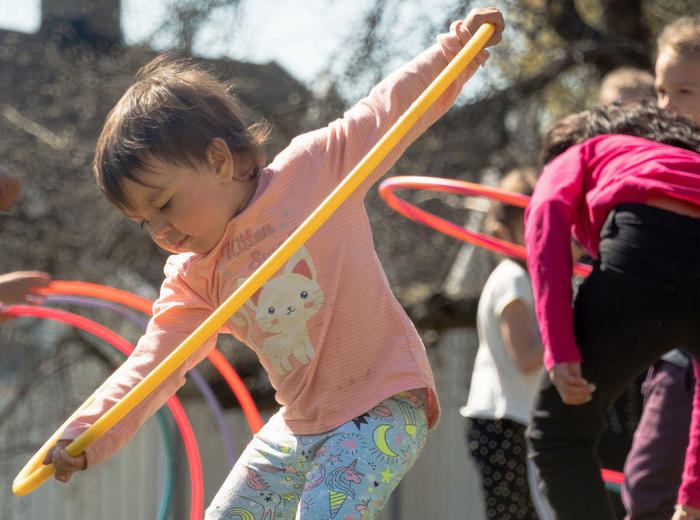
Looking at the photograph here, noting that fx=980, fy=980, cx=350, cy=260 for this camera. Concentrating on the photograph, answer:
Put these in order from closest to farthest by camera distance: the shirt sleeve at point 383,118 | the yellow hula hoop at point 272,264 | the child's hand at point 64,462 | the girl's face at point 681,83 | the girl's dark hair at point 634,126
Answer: the yellow hula hoop at point 272,264 → the child's hand at point 64,462 → the shirt sleeve at point 383,118 → the girl's dark hair at point 634,126 → the girl's face at point 681,83

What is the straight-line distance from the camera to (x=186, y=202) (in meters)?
2.62

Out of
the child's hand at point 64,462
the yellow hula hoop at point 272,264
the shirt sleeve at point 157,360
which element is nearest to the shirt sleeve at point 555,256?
the yellow hula hoop at point 272,264

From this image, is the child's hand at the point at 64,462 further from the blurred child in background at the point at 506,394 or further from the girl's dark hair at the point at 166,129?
the blurred child in background at the point at 506,394

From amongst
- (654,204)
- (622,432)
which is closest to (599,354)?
(654,204)

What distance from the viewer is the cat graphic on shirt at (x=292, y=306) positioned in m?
2.62

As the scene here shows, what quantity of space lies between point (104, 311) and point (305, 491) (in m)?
4.87

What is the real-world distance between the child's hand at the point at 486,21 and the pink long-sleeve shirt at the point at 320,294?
0.03 meters

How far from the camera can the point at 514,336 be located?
4328mm

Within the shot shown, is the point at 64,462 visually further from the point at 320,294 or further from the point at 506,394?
the point at 506,394

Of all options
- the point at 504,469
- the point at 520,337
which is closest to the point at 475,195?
the point at 520,337

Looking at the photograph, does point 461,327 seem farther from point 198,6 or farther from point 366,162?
point 366,162

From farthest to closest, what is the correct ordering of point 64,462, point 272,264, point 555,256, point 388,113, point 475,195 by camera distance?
1. point 475,195
2. point 555,256
3. point 388,113
4. point 64,462
5. point 272,264

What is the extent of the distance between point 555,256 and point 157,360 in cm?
121

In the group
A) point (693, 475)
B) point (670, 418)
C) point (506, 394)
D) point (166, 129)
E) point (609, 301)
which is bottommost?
point (506, 394)
